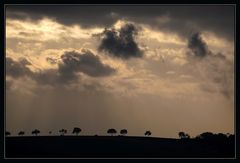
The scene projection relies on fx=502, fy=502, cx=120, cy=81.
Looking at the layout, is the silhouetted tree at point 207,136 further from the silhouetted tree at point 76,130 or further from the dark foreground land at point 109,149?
the silhouetted tree at point 76,130

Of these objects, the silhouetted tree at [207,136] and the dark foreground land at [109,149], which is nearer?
the dark foreground land at [109,149]

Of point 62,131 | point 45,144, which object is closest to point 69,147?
point 45,144

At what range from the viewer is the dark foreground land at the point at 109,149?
57.1 m

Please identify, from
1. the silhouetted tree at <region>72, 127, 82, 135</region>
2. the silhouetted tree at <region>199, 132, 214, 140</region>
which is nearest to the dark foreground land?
the silhouetted tree at <region>199, 132, 214, 140</region>

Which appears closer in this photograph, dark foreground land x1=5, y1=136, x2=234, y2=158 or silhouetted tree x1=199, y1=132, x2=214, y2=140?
dark foreground land x1=5, y1=136, x2=234, y2=158

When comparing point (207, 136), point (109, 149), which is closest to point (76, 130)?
point (207, 136)

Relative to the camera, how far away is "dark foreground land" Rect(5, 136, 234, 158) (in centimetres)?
5709

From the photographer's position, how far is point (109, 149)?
62.2m

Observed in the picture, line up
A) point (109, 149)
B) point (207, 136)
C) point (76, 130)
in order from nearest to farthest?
1. point (109, 149)
2. point (207, 136)
3. point (76, 130)

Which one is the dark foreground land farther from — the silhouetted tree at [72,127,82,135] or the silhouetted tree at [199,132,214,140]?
the silhouetted tree at [72,127,82,135]

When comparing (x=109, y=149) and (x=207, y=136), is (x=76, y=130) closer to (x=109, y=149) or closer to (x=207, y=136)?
(x=207, y=136)

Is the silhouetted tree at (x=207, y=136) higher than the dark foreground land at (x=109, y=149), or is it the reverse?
the silhouetted tree at (x=207, y=136)

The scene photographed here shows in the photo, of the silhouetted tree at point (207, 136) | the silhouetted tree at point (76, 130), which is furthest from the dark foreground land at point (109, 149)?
the silhouetted tree at point (76, 130)
